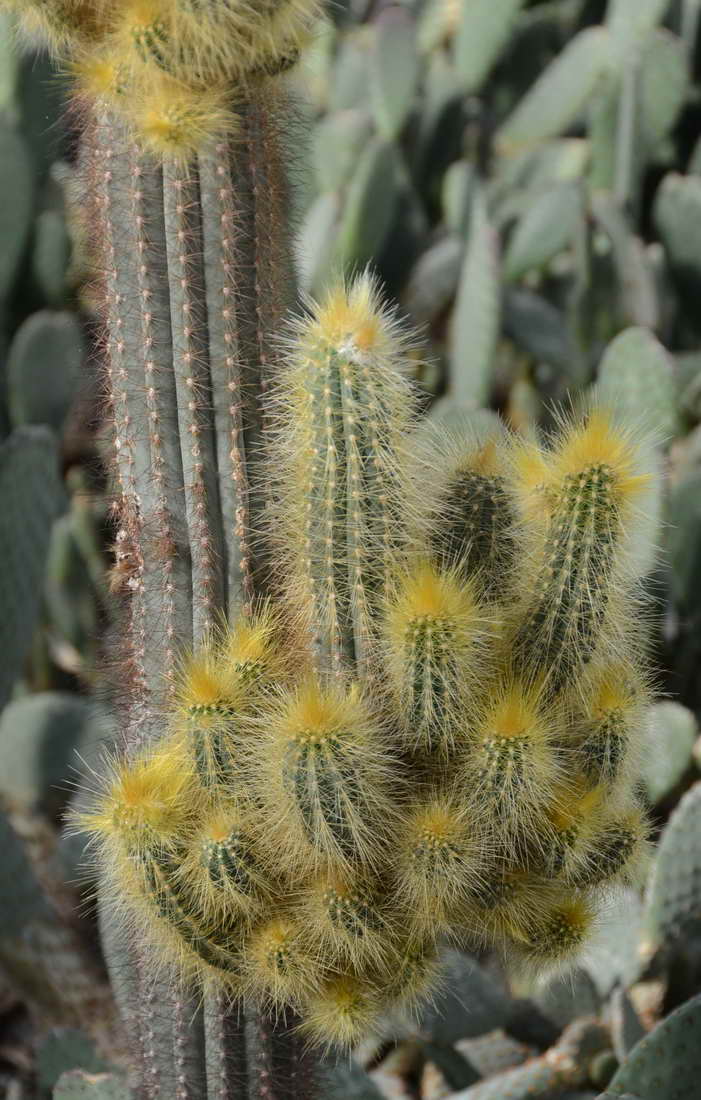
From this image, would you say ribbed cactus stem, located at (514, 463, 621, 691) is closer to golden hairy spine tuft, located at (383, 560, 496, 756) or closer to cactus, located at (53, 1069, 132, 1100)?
golden hairy spine tuft, located at (383, 560, 496, 756)

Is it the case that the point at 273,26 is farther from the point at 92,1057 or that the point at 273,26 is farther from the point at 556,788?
the point at 92,1057

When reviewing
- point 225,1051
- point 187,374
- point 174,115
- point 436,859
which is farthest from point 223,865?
point 174,115

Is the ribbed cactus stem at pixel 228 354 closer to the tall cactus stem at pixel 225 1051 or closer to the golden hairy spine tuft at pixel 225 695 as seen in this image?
the golden hairy spine tuft at pixel 225 695

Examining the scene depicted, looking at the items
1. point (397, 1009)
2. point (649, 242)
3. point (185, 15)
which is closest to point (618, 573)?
point (397, 1009)

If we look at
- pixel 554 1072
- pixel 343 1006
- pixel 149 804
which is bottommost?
pixel 554 1072

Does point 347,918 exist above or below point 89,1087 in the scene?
above

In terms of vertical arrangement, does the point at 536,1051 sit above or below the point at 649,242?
below

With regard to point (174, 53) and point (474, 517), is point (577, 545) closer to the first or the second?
point (474, 517)
